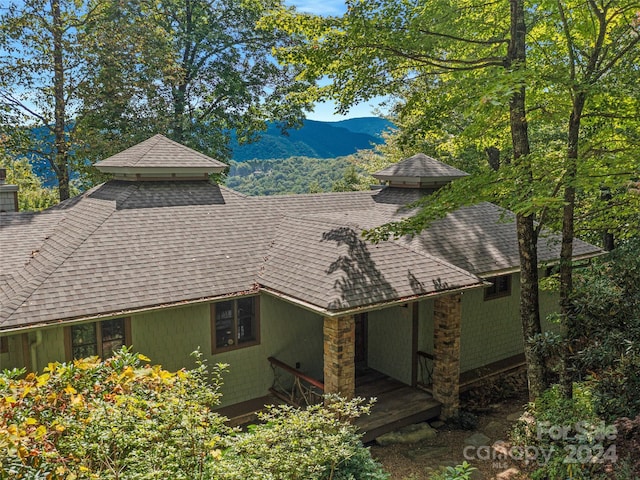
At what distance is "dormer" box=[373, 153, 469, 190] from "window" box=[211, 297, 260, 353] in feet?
25.3

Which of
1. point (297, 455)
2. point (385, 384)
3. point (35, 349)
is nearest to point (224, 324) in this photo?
point (35, 349)

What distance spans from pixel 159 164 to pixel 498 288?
32.8 feet

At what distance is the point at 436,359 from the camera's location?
10867 mm

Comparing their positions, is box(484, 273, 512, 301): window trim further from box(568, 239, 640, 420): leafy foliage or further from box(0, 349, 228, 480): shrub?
box(0, 349, 228, 480): shrub

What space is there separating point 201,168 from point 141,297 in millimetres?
6095

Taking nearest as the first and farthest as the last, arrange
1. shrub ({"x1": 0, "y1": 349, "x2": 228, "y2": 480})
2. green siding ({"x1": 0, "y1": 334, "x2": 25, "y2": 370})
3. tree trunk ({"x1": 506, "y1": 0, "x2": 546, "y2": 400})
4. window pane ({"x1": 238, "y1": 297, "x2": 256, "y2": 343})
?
shrub ({"x1": 0, "y1": 349, "x2": 228, "y2": 480}) → tree trunk ({"x1": 506, "y1": 0, "x2": 546, "y2": 400}) → green siding ({"x1": 0, "y1": 334, "x2": 25, "y2": 370}) → window pane ({"x1": 238, "y1": 297, "x2": 256, "y2": 343})

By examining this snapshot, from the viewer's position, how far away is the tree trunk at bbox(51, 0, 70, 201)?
71.7ft

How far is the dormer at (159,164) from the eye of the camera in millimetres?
13797

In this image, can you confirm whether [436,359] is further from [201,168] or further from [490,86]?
[201,168]

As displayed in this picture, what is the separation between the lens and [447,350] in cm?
1066

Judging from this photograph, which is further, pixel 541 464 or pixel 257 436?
pixel 541 464

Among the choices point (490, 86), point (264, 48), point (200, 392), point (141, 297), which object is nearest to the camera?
point (200, 392)

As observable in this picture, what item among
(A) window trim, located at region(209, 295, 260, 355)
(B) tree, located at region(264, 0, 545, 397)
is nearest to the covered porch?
(A) window trim, located at region(209, 295, 260, 355)

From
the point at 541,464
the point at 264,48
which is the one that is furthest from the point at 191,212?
the point at 264,48
